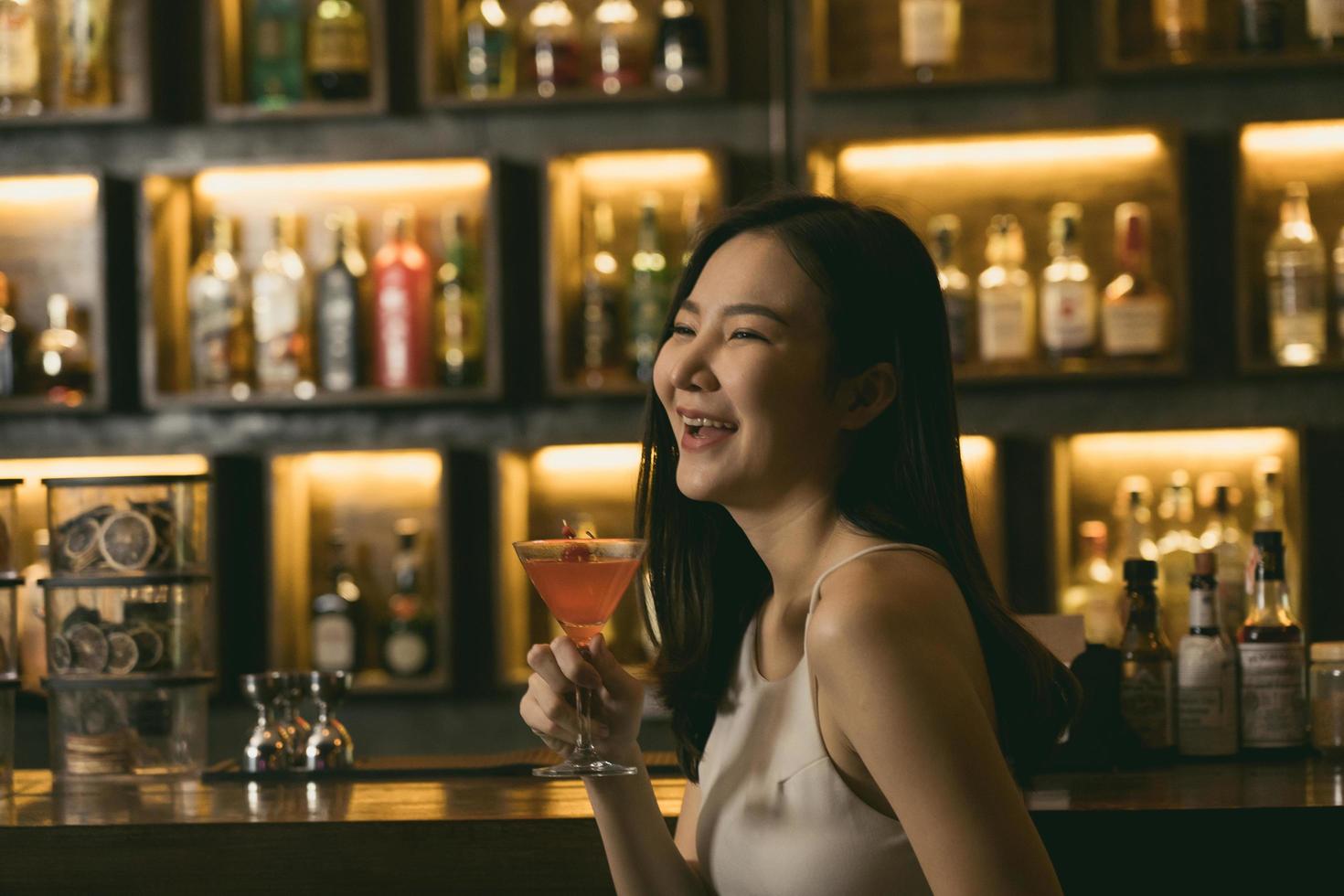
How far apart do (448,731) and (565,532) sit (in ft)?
5.32

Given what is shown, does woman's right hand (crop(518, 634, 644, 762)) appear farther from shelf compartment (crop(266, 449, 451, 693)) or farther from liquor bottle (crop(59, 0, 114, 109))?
liquor bottle (crop(59, 0, 114, 109))

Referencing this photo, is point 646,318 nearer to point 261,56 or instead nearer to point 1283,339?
point 261,56

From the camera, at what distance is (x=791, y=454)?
4.16 ft

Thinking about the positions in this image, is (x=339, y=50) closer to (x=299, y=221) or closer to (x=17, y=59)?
(x=299, y=221)

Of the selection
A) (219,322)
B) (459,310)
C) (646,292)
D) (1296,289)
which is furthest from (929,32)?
(219,322)

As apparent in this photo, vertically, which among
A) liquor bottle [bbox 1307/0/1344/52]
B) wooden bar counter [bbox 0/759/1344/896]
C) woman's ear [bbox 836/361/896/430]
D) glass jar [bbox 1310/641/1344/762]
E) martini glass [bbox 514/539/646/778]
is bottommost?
wooden bar counter [bbox 0/759/1344/896]

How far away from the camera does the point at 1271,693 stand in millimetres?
1822

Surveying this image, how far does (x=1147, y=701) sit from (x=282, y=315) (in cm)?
182

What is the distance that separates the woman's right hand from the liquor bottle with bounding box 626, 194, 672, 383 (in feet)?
5.06

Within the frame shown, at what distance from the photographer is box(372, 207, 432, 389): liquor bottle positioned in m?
2.97

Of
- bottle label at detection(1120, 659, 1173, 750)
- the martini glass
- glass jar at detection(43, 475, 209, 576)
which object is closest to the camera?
the martini glass

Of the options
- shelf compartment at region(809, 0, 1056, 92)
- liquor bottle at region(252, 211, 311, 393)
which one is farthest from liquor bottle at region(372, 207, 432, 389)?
shelf compartment at region(809, 0, 1056, 92)

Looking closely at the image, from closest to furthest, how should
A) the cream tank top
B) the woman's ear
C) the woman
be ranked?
the woman < the cream tank top < the woman's ear

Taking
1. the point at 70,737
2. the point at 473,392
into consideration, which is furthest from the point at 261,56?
the point at 70,737
